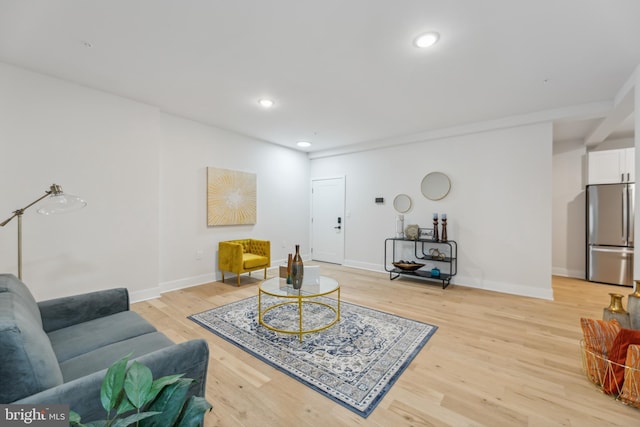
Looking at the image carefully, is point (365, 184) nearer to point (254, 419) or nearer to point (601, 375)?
point (601, 375)

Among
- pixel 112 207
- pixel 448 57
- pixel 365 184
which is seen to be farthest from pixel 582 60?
pixel 112 207

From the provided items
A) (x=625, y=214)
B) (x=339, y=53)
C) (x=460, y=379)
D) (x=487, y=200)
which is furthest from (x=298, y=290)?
(x=625, y=214)

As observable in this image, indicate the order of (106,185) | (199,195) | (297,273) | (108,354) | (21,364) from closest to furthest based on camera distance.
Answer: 1. (21,364)
2. (108,354)
3. (297,273)
4. (106,185)
5. (199,195)

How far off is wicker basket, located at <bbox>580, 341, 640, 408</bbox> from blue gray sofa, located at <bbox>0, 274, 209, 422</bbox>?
260cm

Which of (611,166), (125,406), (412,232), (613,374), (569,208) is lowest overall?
(613,374)

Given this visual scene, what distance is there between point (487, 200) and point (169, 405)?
15.7 ft

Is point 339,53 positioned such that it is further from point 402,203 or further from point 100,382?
point 402,203

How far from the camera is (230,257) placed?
442 centimetres

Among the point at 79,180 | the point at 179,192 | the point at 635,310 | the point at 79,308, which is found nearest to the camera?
the point at 79,308

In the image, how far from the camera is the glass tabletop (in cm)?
270

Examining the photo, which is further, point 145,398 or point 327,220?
point 327,220

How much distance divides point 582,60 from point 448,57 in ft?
4.23

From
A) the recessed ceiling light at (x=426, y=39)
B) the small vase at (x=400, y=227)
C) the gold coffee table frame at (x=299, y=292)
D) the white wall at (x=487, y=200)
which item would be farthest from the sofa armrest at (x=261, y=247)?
the recessed ceiling light at (x=426, y=39)

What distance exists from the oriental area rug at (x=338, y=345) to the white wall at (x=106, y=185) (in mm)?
1371
